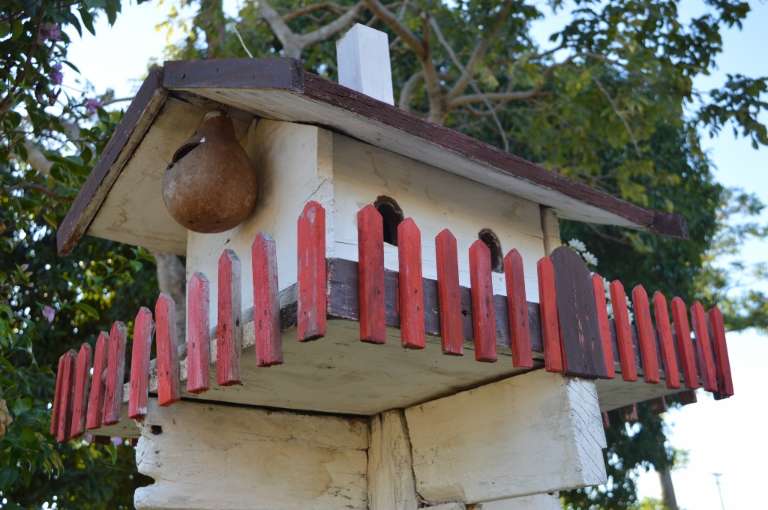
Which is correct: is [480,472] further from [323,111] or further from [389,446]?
[323,111]

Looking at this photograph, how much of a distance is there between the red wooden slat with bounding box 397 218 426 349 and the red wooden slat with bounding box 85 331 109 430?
133cm

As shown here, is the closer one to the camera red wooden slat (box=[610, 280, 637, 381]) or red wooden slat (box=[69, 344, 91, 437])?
red wooden slat (box=[610, 280, 637, 381])

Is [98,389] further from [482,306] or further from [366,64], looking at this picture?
[366,64]

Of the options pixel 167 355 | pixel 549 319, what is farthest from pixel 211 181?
pixel 549 319

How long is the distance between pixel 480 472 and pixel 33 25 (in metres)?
3.08

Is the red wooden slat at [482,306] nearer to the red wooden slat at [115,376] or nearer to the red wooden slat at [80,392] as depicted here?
the red wooden slat at [115,376]

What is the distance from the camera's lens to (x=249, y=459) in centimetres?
360

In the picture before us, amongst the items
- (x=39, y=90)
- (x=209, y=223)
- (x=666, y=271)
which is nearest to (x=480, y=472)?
(x=209, y=223)

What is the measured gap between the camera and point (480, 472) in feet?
11.3

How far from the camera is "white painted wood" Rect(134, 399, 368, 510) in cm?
330

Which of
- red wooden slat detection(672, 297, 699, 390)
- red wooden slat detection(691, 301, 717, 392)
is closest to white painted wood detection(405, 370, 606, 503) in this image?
red wooden slat detection(672, 297, 699, 390)

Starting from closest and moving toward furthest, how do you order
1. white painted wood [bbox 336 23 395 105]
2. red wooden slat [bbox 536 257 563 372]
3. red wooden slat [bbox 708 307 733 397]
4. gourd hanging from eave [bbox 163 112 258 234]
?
red wooden slat [bbox 536 257 563 372]
gourd hanging from eave [bbox 163 112 258 234]
red wooden slat [bbox 708 307 733 397]
white painted wood [bbox 336 23 395 105]

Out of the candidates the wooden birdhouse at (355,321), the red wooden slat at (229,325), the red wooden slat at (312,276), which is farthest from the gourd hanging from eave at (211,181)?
the red wooden slat at (312,276)

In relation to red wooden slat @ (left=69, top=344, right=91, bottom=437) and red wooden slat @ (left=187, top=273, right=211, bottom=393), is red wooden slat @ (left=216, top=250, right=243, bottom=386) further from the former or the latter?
red wooden slat @ (left=69, top=344, right=91, bottom=437)
